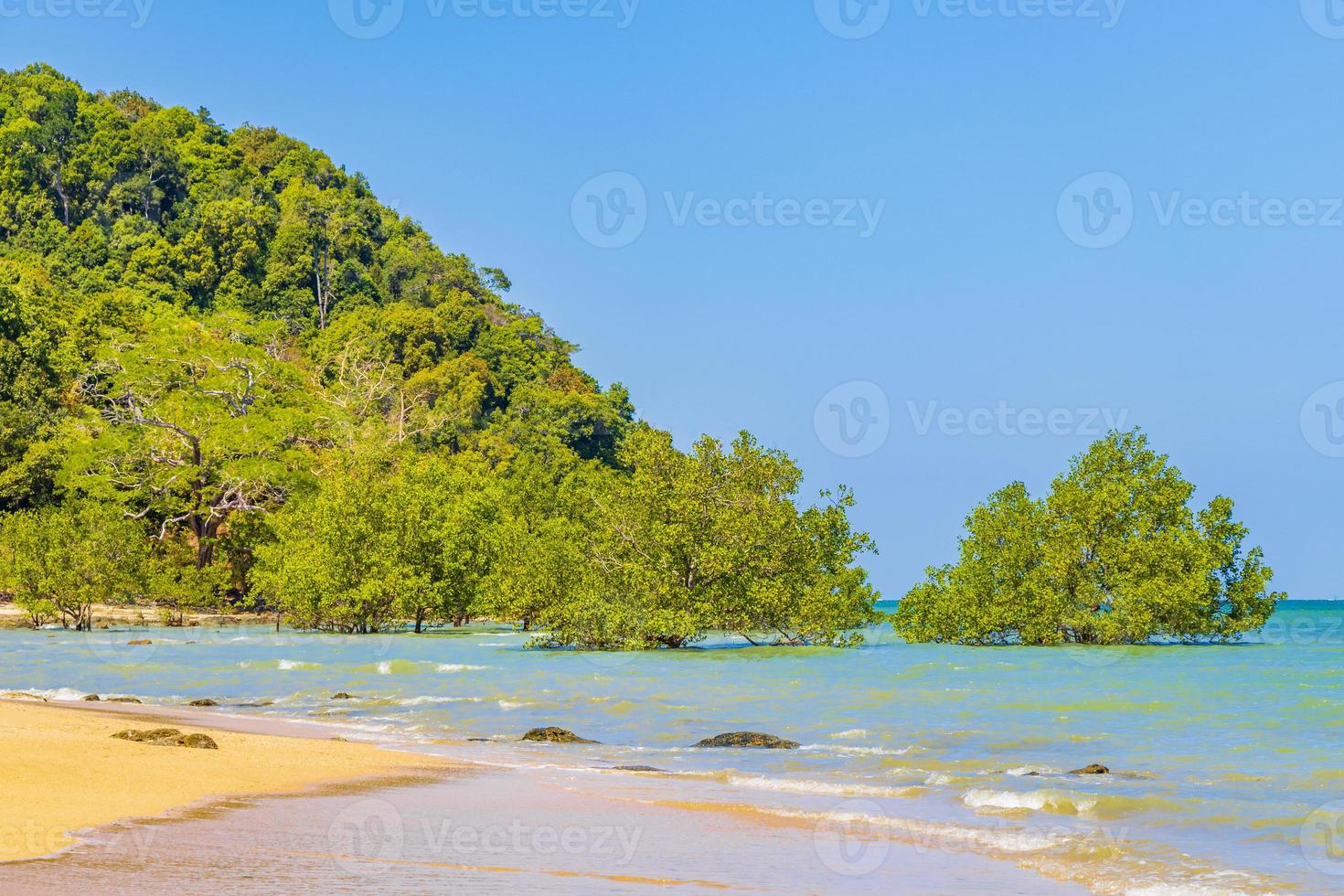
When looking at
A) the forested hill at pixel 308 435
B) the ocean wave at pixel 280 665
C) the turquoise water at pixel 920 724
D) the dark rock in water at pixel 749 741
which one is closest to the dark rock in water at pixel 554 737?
the turquoise water at pixel 920 724

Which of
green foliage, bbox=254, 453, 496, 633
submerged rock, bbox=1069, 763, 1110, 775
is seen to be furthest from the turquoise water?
green foliage, bbox=254, 453, 496, 633

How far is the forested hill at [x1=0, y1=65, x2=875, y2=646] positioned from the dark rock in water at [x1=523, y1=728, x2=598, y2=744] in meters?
→ 16.6

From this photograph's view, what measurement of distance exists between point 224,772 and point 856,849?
22.7 feet

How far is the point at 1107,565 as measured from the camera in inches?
1569

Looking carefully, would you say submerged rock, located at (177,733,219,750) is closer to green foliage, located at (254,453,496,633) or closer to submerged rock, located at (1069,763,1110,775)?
submerged rock, located at (1069,763,1110,775)

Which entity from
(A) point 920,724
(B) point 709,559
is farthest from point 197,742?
(B) point 709,559

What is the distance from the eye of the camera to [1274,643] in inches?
2012

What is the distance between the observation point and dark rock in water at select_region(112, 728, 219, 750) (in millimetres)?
15008

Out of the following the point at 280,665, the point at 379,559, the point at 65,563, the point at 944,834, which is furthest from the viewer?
the point at 65,563

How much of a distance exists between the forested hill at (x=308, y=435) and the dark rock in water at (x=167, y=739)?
20.3 metres

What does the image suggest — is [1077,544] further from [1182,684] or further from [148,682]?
[148,682]

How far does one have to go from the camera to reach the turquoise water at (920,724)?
11055 millimetres

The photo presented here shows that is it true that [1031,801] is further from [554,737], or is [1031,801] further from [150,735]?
[150,735]

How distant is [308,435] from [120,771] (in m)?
50.0
